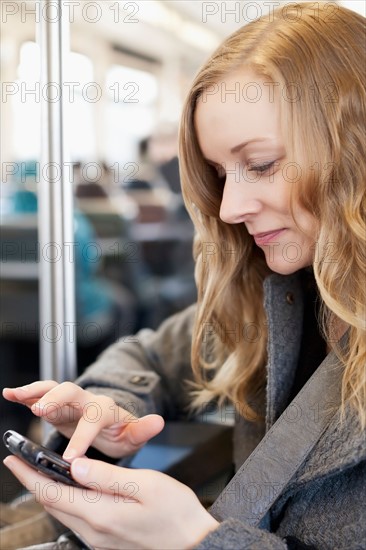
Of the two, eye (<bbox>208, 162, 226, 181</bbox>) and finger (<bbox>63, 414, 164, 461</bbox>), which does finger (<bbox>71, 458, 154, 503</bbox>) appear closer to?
finger (<bbox>63, 414, 164, 461</bbox>)

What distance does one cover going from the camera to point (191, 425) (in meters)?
1.23

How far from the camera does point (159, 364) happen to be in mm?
1214

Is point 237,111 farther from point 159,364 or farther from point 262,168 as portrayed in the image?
point 159,364

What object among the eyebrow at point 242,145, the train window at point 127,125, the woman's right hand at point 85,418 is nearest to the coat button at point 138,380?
the woman's right hand at point 85,418

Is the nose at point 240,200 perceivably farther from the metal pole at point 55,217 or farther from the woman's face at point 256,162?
the metal pole at point 55,217

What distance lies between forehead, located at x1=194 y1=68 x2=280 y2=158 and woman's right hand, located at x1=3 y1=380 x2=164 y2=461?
37 cm

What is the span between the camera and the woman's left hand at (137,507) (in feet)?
Result: 2.27

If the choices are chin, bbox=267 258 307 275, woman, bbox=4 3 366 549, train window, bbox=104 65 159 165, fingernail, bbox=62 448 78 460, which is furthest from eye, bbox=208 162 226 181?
train window, bbox=104 65 159 165

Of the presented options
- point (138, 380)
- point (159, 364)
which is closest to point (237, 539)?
point (138, 380)

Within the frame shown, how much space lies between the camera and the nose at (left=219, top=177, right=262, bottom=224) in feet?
2.89

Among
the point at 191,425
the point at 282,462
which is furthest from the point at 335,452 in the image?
the point at 191,425

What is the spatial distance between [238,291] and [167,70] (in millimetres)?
4237

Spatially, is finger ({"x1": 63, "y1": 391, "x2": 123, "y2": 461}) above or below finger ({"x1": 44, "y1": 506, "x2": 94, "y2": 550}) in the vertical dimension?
above

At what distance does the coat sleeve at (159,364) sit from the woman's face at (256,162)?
1.09ft
